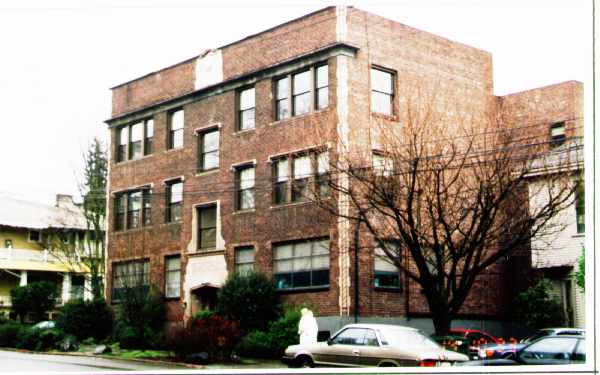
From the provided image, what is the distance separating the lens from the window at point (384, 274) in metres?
29.7

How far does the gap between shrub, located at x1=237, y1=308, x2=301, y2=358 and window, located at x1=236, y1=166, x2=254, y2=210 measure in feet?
20.2

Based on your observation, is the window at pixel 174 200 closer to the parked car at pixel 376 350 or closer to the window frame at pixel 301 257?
the window frame at pixel 301 257

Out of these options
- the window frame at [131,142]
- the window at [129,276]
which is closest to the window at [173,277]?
the window at [129,276]

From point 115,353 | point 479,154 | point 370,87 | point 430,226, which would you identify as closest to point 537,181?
point 479,154

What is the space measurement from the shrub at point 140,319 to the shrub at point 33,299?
10.1ft

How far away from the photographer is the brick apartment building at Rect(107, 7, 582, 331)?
30.0m

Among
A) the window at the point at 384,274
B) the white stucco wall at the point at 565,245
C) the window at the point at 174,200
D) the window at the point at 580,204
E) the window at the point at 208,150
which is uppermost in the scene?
the window at the point at 208,150

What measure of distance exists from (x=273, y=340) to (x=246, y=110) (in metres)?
10.00

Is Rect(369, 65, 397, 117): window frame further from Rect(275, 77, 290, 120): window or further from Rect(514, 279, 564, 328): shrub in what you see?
Rect(514, 279, 564, 328): shrub

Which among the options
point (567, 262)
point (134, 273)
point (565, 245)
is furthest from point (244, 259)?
point (567, 262)

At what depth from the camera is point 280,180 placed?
105ft

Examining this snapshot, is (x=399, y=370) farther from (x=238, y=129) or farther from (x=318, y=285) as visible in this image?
(x=238, y=129)

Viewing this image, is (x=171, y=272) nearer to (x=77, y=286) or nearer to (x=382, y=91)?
(x=77, y=286)

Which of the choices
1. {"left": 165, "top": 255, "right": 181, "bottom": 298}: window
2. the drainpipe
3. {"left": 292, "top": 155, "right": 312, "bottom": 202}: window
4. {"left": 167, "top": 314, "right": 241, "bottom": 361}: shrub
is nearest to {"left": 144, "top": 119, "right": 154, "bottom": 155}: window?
{"left": 165, "top": 255, "right": 181, "bottom": 298}: window
